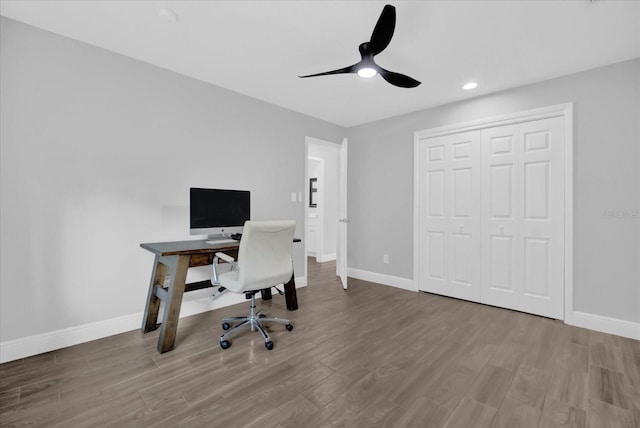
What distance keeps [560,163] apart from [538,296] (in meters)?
1.42

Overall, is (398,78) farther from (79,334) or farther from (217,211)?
(79,334)

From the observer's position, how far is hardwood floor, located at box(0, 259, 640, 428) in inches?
63.8

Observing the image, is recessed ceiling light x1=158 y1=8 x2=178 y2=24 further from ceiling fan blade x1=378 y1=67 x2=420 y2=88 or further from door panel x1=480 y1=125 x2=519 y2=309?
door panel x1=480 y1=125 x2=519 y2=309

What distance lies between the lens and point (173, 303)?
239cm

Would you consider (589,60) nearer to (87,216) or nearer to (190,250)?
(190,250)

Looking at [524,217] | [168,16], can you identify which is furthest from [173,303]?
[524,217]

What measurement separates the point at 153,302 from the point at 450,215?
11.5ft

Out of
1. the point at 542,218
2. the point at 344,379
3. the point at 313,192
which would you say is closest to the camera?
the point at 344,379

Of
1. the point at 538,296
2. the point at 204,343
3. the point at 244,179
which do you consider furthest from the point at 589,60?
the point at 204,343

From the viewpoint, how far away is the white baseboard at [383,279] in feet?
13.7

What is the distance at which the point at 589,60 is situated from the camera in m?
2.67

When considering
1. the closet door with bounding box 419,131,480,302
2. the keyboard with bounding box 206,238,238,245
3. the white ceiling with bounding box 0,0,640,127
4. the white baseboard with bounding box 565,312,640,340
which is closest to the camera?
the white ceiling with bounding box 0,0,640,127

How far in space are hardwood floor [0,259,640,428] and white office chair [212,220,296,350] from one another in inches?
5.8

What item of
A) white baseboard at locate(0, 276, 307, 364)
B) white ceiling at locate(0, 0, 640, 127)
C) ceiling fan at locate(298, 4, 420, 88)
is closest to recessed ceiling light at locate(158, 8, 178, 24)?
white ceiling at locate(0, 0, 640, 127)
